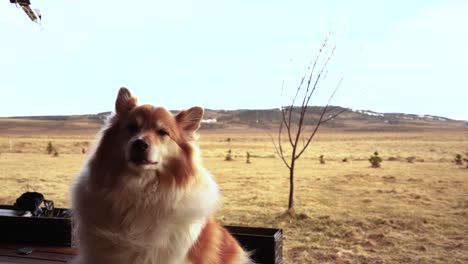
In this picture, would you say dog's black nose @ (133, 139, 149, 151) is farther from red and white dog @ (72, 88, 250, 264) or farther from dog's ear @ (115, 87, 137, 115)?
dog's ear @ (115, 87, 137, 115)

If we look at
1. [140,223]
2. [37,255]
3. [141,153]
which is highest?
[141,153]

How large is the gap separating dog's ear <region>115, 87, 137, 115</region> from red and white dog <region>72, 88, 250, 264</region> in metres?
0.02

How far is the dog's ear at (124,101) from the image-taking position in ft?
4.30

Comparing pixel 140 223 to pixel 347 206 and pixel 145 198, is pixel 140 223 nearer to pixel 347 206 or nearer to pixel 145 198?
pixel 145 198

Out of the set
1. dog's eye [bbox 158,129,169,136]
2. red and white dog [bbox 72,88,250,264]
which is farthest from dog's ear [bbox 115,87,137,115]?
dog's eye [bbox 158,129,169,136]

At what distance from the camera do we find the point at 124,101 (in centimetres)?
132

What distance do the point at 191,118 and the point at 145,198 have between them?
0.95 feet

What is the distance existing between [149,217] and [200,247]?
17 centimetres

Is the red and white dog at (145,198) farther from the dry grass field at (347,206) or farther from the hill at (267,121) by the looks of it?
the hill at (267,121)

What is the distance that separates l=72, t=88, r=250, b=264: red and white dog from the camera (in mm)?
1170

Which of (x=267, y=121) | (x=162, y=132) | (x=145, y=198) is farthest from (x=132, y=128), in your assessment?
(x=267, y=121)

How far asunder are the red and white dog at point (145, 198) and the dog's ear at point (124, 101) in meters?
0.02

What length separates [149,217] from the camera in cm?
119

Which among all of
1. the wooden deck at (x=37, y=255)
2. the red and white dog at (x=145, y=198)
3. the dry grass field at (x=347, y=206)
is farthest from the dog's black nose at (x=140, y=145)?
the wooden deck at (x=37, y=255)
